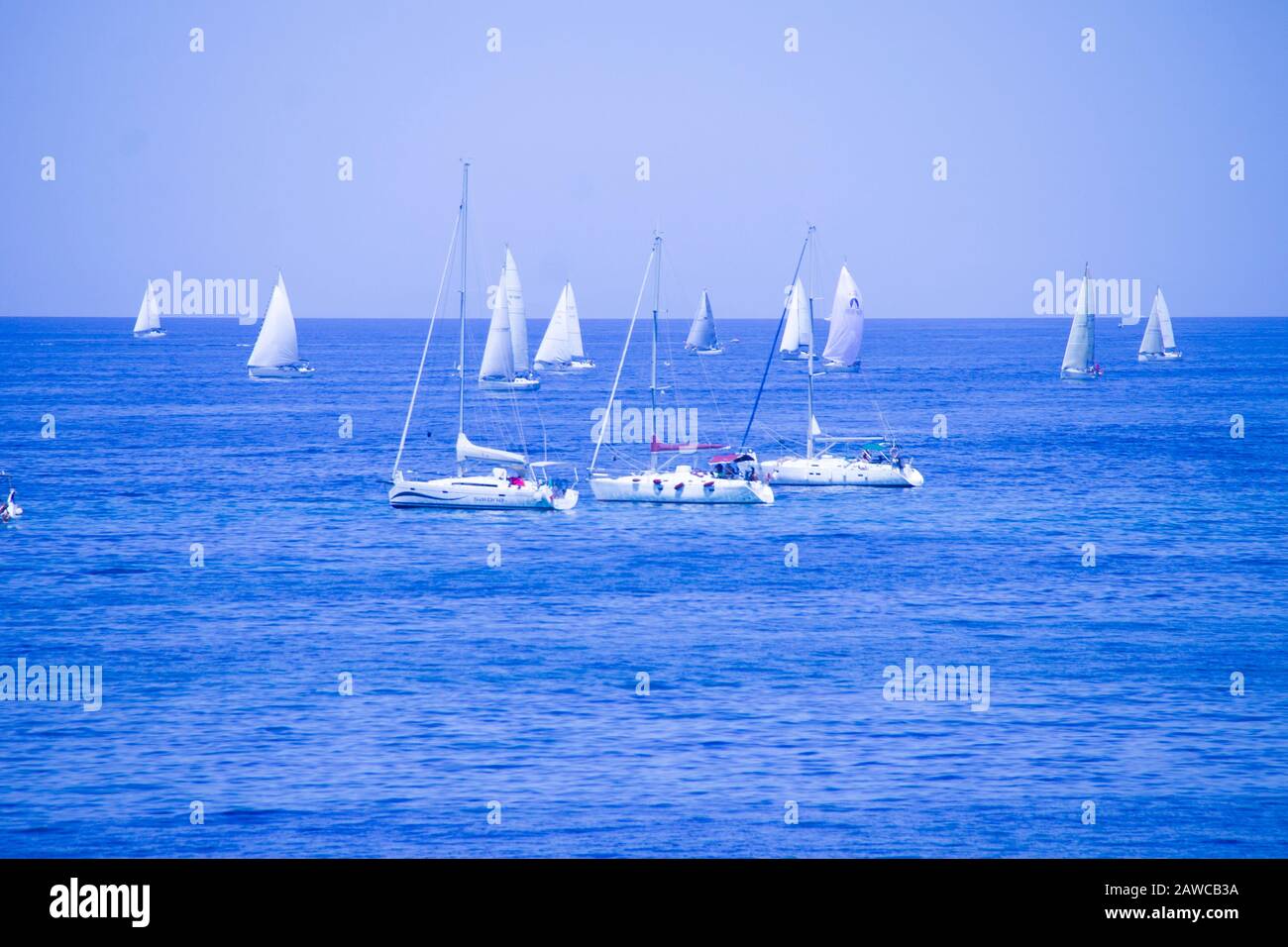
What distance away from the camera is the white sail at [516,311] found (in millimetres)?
103125

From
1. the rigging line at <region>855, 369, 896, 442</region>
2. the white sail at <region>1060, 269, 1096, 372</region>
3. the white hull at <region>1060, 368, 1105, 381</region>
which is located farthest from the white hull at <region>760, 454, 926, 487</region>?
the white hull at <region>1060, 368, 1105, 381</region>

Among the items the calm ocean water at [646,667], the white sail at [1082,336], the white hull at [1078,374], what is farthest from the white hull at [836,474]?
the white hull at [1078,374]

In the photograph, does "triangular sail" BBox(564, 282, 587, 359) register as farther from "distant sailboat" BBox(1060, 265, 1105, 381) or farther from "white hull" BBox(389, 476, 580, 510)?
"white hull" BBox(389, 476, 580, 510)

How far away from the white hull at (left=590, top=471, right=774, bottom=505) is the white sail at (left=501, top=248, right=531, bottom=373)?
29.3m

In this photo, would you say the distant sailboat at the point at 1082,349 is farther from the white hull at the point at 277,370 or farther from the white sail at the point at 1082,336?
the white hull at the point at 277,370

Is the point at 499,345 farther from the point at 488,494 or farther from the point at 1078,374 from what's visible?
the point at 1078,374

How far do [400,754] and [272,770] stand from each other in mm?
2792

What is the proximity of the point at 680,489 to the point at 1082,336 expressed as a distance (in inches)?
4315

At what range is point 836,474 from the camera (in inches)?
3063

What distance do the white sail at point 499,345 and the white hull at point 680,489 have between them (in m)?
25.6

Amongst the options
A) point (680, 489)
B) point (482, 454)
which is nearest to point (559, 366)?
point (680, 489)

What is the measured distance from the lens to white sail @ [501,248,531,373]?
103m

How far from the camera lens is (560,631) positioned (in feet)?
148

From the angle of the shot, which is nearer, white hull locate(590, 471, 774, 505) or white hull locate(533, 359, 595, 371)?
white hull locate(590, 471, 774, 505)
